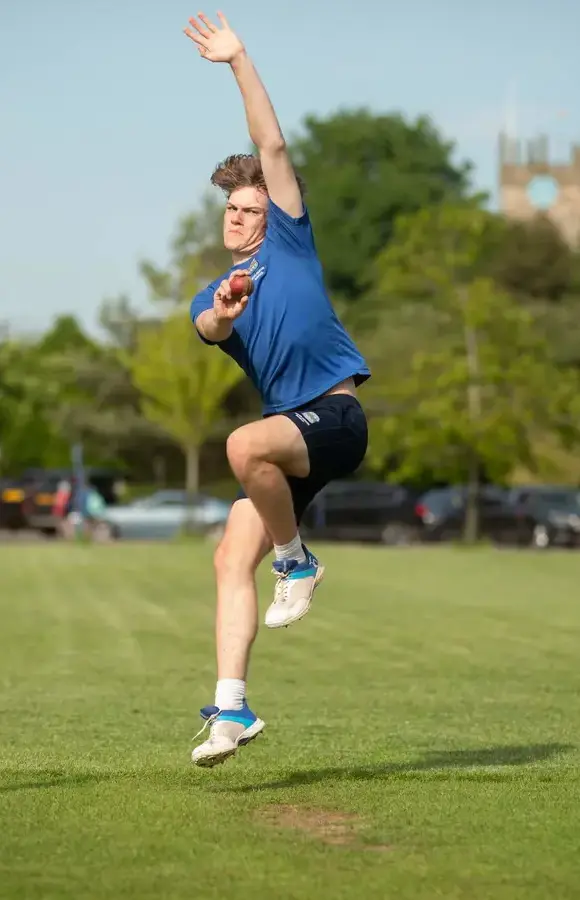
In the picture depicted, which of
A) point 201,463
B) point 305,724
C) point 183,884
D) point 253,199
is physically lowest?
point 201,463

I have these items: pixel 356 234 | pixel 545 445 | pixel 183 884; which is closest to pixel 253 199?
pixel 183 884

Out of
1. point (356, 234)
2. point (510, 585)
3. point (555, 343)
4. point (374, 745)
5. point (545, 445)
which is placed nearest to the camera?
point (374, 745)

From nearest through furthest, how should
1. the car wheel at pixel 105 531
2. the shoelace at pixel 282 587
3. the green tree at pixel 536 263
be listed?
the shoelace at pixel 282 587, the car wheel at pixel 105 531, the green tree at pixel 536 263

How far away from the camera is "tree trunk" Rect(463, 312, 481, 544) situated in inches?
1774

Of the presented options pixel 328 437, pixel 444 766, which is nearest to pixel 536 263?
pixel 444 766

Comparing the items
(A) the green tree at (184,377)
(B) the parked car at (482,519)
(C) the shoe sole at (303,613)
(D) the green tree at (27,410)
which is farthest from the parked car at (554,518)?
(C) the shoe sole at (303,613)

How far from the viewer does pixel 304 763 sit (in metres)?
7.20

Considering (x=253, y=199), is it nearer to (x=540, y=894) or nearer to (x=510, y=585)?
(x=540, y=894)

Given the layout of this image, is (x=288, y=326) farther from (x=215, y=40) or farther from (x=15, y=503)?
(x=15, y=503)

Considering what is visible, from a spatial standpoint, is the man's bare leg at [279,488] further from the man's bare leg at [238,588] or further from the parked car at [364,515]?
the parked car at [364,515]

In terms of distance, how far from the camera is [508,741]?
8.17 metres

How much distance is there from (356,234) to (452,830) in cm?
7196

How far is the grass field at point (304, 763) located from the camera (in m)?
4.77

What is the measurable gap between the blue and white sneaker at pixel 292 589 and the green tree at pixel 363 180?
222ft
